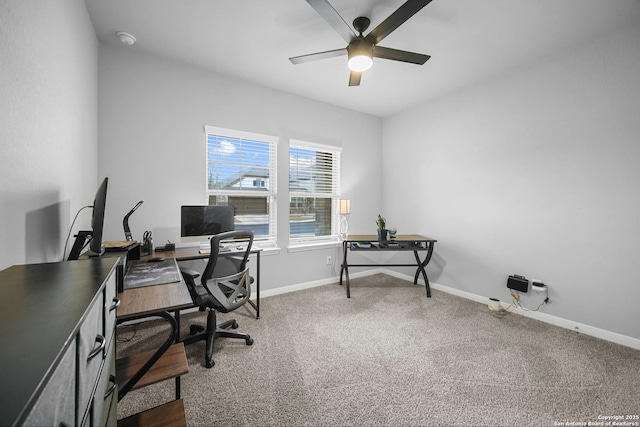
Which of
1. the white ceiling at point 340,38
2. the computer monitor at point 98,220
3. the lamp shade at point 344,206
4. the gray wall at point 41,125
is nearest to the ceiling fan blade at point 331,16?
the white ceiling at point 340,38

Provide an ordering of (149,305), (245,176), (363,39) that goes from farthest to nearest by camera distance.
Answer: (245,176)
(363,39)
(149,305)

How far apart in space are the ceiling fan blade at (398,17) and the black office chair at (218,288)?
191 cm

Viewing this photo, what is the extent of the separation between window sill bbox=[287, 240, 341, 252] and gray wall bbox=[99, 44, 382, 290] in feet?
0.26

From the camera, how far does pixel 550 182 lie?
275cm

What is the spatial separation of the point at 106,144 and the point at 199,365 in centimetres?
228

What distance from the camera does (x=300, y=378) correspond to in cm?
189

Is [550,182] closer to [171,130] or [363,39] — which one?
[363,39]

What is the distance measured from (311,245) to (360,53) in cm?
255

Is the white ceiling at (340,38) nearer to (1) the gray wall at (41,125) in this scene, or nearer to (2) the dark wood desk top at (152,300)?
(1) the gray wall at (41,125)

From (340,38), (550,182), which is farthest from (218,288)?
(550,182)

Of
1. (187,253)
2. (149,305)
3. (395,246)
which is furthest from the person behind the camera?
(395,246)

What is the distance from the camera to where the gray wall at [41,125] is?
3.37 ft

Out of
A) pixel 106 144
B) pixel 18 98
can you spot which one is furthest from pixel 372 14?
pixel 106 144

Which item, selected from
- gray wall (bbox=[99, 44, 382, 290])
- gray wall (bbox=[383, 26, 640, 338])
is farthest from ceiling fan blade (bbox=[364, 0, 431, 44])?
gray wall (bbox=[383, 26, 640, 338])
